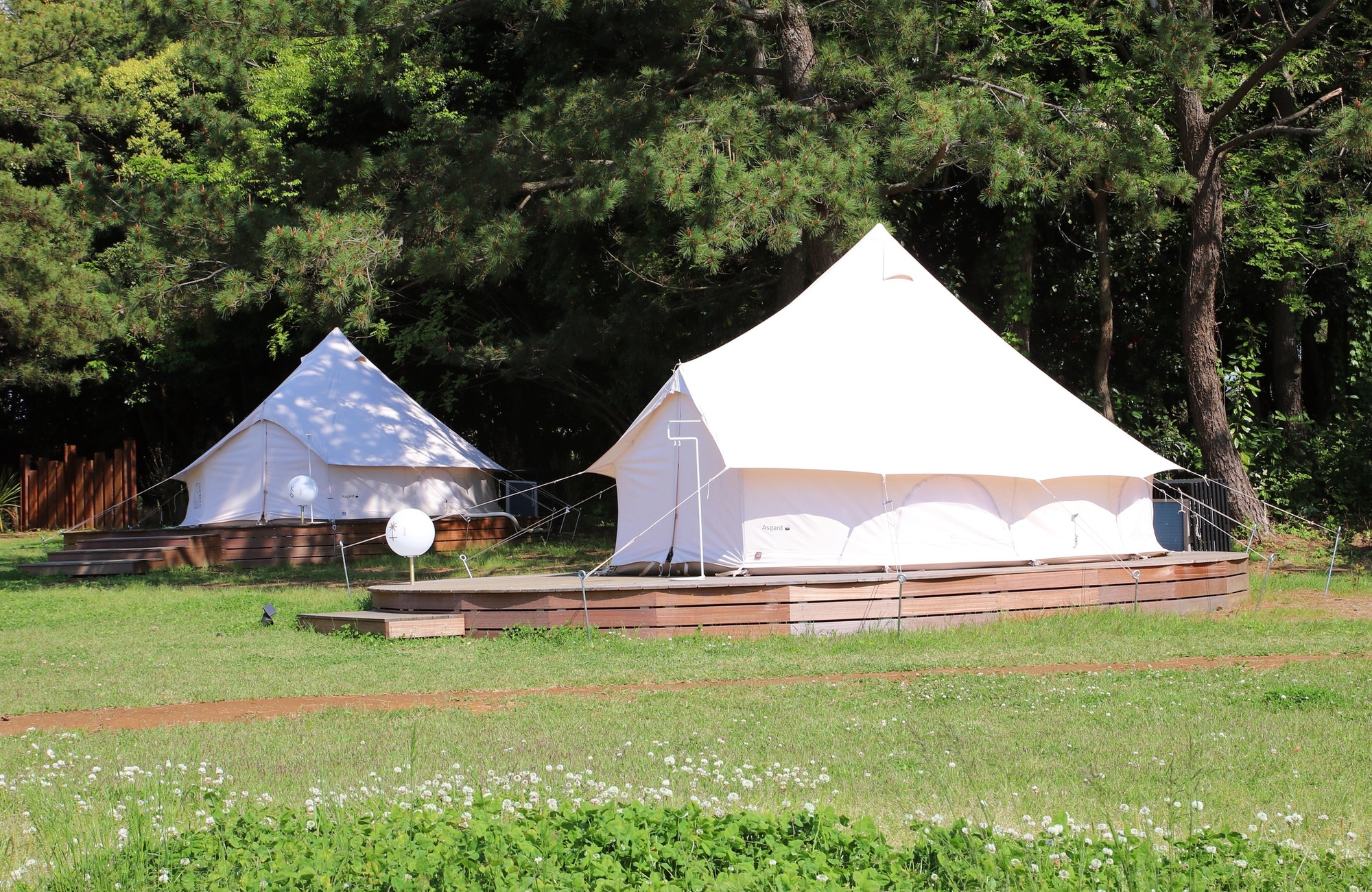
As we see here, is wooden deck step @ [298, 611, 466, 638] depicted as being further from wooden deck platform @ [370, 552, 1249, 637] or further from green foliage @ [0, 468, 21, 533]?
green foliage @ [0, 468, 21, 533]

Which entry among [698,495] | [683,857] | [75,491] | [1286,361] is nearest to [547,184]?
[698,495]

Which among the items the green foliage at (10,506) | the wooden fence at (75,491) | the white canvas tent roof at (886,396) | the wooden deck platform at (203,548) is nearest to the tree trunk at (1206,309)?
the white canvas tent roof at (886,396)

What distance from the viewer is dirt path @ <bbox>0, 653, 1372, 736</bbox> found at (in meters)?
6.90

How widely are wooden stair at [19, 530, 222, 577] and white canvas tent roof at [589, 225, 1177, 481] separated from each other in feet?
28.3

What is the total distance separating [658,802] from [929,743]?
5.80 feet

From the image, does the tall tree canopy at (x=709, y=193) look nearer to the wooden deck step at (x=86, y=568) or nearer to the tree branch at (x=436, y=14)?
the tree branch at (x=436, y=14)

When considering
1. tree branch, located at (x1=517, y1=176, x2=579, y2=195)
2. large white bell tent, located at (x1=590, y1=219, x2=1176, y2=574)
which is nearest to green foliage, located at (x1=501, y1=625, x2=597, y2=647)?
large white bell tent, located at (x1=590, y1=219, x2=1176, y2=574)

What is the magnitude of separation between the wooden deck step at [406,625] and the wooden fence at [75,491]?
19012 millimetres

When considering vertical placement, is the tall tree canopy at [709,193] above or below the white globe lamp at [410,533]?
above

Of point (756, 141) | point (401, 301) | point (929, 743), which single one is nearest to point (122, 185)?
point (756, 141)

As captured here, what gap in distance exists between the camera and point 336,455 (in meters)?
20.9

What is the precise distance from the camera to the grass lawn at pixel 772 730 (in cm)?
466

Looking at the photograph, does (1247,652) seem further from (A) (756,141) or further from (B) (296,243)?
(B) (296,243)

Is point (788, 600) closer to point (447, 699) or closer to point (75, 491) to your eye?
point (447, 699)
